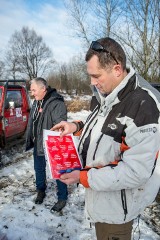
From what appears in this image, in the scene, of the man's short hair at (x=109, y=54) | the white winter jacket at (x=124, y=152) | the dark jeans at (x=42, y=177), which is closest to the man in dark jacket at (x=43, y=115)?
the dark jeans at (x=42, y=177)

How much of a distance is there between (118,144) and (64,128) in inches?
22.0

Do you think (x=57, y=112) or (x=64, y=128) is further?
(x=57, y=112)

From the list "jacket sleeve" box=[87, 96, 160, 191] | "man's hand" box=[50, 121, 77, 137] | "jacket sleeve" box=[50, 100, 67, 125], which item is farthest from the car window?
"jacket sleeve" box=[87, 96, 160, 191]

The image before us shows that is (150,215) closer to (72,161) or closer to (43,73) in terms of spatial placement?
(72,161)

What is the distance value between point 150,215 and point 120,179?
258 cm

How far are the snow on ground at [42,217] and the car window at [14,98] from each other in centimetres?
209

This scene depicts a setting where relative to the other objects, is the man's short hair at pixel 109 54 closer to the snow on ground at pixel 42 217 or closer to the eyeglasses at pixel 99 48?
the eyeglasses at pixel 99 48

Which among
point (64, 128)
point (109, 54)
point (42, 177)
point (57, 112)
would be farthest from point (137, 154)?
point (42, 177)

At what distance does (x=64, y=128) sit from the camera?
1871 millimetres

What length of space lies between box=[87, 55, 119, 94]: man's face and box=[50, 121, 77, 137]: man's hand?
0.46m

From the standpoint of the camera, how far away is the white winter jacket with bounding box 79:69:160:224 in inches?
52.0

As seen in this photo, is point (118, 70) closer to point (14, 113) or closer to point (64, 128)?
point (64, 128)

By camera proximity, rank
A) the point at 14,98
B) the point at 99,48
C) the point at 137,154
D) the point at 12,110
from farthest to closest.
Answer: the point at 14,98 → the point at 12,110 → the point at 99,48 → the point at 137,154

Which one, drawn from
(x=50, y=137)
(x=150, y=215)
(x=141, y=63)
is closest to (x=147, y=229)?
(x=150, y=215)
